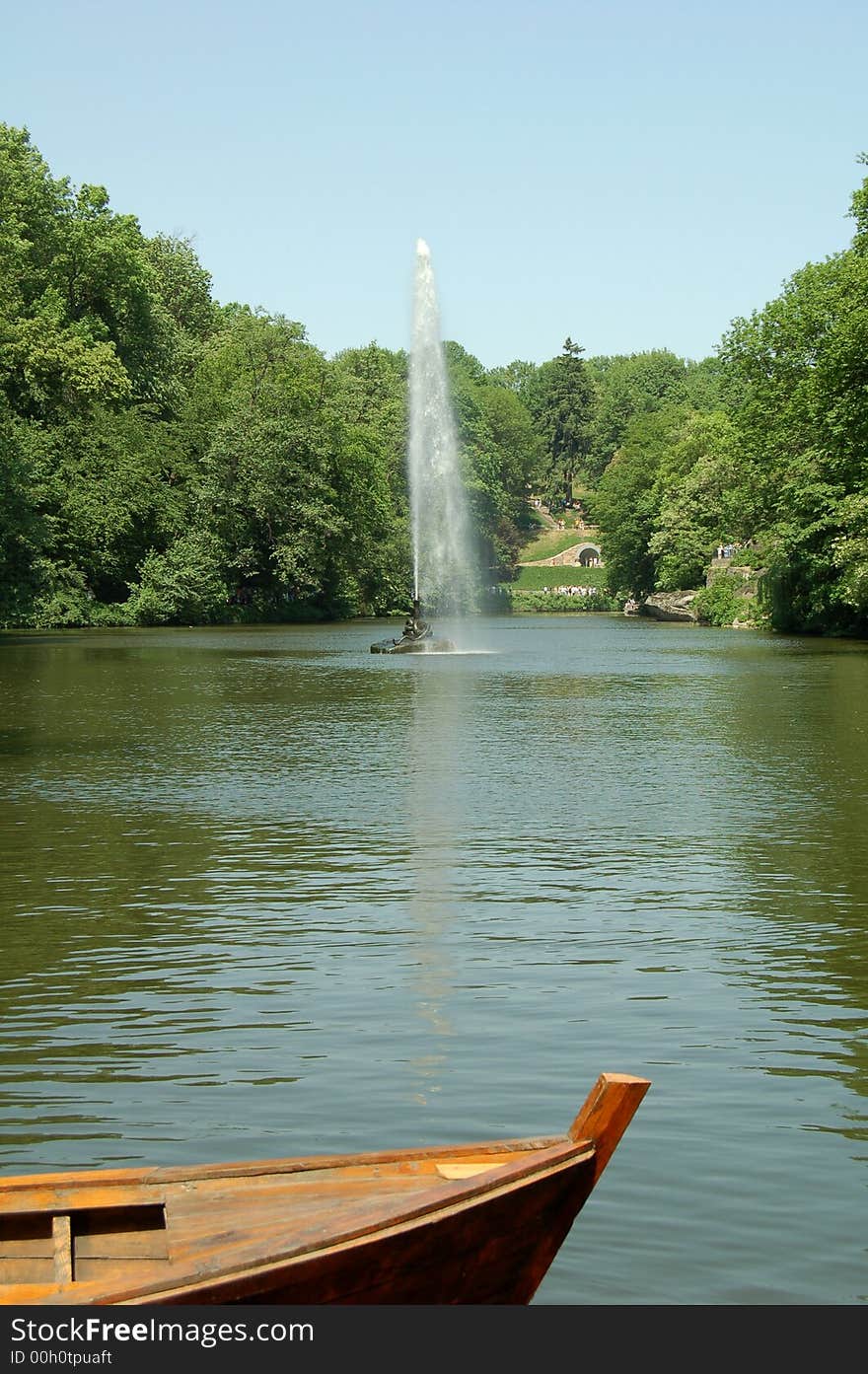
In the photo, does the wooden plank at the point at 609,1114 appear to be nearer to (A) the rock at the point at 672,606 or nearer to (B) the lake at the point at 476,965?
(B) the lake at the point at 476,965

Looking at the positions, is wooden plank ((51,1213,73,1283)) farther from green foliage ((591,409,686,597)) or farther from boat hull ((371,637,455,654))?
green foliage ((591,409,686,597))

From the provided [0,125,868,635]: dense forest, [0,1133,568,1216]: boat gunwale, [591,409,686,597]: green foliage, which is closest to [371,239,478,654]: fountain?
[0,125,868,635]: dense forest

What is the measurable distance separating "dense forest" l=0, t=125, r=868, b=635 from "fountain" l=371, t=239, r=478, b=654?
8.74 m

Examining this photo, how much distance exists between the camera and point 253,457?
293ft

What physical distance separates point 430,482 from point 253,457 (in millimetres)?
17438

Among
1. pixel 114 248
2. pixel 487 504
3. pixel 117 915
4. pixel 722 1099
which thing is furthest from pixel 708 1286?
pixel 487 504

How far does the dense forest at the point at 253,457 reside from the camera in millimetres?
63281

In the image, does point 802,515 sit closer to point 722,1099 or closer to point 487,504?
point 722,1099

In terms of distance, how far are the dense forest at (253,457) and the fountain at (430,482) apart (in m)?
8.74

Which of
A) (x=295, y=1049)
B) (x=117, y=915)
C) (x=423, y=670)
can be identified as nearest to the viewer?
(x=295, y=1049)

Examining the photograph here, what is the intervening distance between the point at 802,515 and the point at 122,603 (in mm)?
35612

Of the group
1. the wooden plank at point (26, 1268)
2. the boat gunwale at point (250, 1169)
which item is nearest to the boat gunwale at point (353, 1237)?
the wooden plank at point (26, 1268)

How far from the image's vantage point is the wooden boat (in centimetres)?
468

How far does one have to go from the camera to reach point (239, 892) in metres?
14.2
